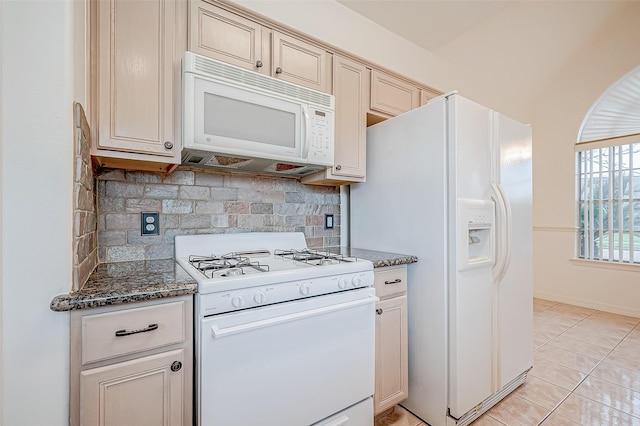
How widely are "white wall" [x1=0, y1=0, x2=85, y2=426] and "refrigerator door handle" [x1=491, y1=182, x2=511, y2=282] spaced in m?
2.06

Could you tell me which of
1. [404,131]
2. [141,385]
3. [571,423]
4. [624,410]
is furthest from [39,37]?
[624,410]

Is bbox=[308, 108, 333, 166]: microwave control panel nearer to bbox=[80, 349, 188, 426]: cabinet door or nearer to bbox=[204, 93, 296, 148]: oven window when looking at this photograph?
bbox=[204, 93, 296, 148]: oven window

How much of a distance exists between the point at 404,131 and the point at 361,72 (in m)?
0.54

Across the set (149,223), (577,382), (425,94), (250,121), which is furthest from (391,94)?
(577,382)

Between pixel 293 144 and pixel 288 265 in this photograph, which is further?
pixel 293 144

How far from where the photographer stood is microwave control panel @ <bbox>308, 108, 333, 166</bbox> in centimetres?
169

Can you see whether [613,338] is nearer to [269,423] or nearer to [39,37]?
[269,423]

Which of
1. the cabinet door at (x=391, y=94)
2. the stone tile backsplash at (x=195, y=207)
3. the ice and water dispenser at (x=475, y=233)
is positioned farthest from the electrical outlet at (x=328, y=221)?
the ice and water dispenser at (x=475, y=233)

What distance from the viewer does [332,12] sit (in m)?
2.08

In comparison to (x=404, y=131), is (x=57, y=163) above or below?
below

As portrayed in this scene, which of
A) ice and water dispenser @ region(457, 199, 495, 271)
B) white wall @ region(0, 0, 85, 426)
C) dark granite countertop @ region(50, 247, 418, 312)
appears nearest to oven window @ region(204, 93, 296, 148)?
white wall @ region(0, 0, 85, 426)

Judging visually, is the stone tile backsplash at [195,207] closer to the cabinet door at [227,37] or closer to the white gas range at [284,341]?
the white gas range at [284,341]

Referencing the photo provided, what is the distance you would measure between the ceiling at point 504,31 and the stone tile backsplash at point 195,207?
58.1 inches

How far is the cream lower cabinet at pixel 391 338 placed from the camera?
1.62 meters
